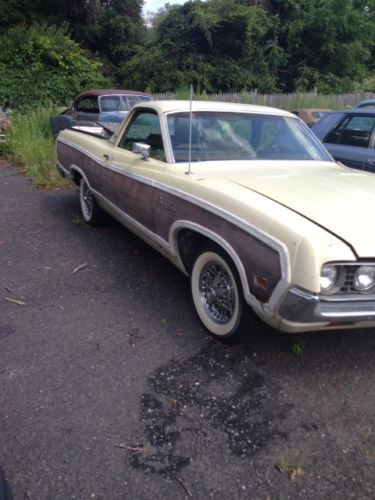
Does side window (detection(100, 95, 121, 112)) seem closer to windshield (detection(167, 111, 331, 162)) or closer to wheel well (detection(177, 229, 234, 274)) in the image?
windshield (detection(167, 111, 331, 162))

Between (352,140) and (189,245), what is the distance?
3600mm

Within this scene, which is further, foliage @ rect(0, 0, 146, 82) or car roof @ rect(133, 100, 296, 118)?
foliage @ rect(0, 0, 146, 82)

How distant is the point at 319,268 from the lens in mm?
2496

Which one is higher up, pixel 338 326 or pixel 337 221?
pixel 337 221

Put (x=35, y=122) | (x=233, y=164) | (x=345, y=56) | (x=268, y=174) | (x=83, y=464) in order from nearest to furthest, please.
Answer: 1. (x=83, y=464)
2. (x=268, y=174)
3. (x=233, y=164)
4. (x=35, y=122)
5. (x=345, y=56)

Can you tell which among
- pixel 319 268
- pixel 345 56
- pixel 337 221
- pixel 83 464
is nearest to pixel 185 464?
pixel 83 464

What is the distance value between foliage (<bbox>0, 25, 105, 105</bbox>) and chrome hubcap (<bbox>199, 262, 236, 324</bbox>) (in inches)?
771

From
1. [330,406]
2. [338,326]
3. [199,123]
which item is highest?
[199,123]

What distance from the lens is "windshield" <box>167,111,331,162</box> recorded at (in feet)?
13.3

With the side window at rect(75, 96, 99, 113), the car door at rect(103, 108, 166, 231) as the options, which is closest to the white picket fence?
the side window at rect(75, 96, 99, 113)

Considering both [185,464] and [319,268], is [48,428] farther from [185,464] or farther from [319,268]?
[319,268]

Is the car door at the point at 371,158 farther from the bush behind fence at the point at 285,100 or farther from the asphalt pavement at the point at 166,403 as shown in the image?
the bush behind fence at the point at 285,100

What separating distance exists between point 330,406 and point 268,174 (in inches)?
68.5

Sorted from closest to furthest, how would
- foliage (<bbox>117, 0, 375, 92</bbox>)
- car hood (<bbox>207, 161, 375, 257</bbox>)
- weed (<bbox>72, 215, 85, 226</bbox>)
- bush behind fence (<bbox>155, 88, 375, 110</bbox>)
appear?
car hood (<bbox>207, 161, 375, 257</bbox>), weed (<bbox>72, 215, 85, 226</bbox>), bush behind fence (<bbox>155, 88, 375, 110</bbox>), foliage (<bbox>117, 0, 375, 92</bbox>)
